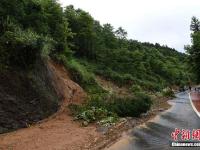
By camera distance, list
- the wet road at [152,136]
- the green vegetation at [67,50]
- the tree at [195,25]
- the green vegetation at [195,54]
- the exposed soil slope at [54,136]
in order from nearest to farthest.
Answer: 1. the wet road at [152,136]
2. the exposed soil slope at [54,136]
3. the green vegetation at [67,50]
4. the green vegetation at [195,54]
5. the tree at [195,25]

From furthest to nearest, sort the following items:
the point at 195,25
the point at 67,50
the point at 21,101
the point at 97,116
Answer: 1. the point at 195,25
2. the point at 67,50
3. the point at 97,116
4. the point at 21,101

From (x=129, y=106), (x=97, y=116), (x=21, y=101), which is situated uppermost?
(x=21, y=101)

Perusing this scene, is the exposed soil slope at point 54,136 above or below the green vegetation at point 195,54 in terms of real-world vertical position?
below

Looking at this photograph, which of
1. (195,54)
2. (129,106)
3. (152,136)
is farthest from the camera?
(195,54)

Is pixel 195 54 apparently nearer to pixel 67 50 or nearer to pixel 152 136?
pixel 67 50

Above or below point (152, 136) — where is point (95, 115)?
above

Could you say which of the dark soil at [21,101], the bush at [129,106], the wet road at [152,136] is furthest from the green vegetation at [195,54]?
the dark soil at [21,101]

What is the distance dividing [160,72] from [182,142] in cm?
7878

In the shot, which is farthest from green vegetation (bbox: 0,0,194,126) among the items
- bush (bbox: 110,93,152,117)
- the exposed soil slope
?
the exposed soil slope

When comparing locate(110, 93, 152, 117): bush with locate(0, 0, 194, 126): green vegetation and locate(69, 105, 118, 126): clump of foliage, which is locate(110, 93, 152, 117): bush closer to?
locate(0, 0, 194, 126): green vegetation

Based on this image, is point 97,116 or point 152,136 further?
point 97,116

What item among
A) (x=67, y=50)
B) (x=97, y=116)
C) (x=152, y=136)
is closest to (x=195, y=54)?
(x=67, y=50)

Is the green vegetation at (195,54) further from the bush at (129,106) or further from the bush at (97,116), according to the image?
the bush at (97,116)

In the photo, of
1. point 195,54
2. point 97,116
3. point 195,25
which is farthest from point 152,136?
point 195,25
